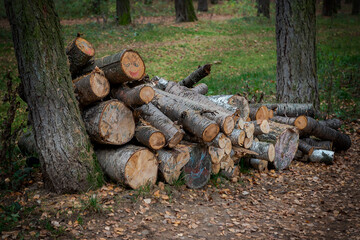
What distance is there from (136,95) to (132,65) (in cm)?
46

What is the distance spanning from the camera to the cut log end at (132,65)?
14.8 ft

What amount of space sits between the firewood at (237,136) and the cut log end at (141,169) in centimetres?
134

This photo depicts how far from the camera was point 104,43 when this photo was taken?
1514cm

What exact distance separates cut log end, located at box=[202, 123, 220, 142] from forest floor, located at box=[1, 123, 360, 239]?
82 centimetres

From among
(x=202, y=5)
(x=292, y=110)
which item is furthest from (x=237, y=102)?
(x=202, y=5)

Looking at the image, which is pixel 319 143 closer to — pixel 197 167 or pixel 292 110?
pixel 292 110

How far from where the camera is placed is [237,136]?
5172mm

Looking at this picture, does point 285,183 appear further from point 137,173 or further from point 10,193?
point 10,193

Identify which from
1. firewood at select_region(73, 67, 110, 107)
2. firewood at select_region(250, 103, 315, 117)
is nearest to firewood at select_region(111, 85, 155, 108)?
firewood at select_region(73, 67, 110, 107)

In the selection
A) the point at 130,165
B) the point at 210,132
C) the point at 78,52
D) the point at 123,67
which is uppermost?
the point at 78,52

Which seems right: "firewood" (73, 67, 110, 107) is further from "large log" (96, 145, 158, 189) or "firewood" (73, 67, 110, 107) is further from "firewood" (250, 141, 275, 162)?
"firewood" (250, 141, 275, 162)

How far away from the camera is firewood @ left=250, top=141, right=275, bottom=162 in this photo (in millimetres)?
5484

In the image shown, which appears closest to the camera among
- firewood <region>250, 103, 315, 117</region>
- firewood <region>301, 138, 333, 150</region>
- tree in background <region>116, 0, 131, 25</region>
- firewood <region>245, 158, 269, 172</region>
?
firewood <region>245, 158, 269, 172</region>

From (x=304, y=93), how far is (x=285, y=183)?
2805 mm
